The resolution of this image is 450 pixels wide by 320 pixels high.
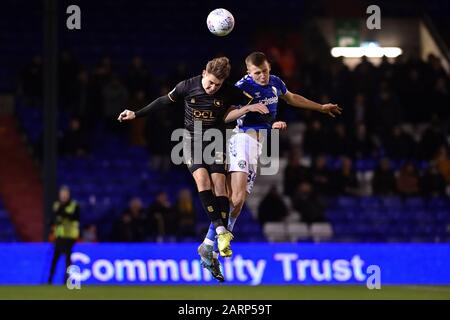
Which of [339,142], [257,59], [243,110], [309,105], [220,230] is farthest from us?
[339,142]

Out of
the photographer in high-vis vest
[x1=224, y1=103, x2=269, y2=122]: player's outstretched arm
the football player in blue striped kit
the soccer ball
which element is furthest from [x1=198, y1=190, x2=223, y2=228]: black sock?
the photographer in high-vis vest

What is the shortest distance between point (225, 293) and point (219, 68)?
17.4 ft

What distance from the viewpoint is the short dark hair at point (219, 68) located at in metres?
12.8

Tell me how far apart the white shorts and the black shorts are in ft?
0.58

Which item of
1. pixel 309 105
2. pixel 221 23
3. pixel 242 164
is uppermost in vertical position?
pixel 221 23

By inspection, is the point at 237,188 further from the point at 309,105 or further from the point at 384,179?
the point at 384,179

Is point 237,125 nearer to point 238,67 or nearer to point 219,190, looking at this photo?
point 219,190

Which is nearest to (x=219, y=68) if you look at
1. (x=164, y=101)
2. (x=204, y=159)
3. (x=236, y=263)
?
(x=164, y=101)

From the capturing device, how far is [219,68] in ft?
42.1

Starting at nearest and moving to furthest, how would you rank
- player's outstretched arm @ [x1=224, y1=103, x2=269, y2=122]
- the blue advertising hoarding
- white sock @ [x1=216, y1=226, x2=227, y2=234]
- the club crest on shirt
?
player's outstretched arm @ [x1=224, y1=103, x2=269, y2=122]
white sock @ [x1=216, y1=226, x2=227, y2=234]
the club crest on shirt
the blue advertising hoarding

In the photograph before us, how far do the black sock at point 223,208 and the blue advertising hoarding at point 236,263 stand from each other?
23.7 ft

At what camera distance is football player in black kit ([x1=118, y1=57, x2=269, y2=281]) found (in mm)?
12898

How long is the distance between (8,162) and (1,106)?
1307mm

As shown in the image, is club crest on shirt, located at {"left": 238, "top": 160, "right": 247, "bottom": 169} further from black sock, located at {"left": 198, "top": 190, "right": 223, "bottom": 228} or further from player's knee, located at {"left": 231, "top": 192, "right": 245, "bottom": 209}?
black sock, located at {"left": 198, "top": 190, "right": 223, "bottom": 228}
